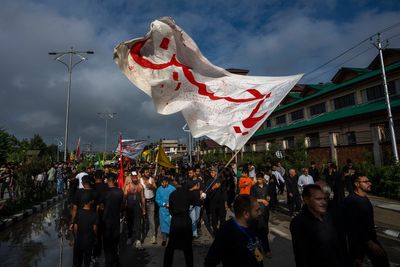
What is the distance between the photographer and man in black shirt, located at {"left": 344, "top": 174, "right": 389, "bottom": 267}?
368 cm

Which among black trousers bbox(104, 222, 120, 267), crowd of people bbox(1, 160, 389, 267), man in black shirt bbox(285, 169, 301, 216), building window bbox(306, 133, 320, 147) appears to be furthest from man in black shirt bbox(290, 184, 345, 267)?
building window bbox(306, 133, 320, 147)

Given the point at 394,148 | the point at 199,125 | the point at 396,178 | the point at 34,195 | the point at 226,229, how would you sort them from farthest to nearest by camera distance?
the point at 394,148, the point at 34,195, the point at 396,178, the point at 199,125, the point at 226,229

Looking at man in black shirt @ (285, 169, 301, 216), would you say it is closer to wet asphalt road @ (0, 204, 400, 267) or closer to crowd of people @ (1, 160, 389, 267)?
crowd of people @ (1, 160, 389, 267)

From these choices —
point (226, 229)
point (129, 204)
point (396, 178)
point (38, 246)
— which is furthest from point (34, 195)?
point (396, 178)

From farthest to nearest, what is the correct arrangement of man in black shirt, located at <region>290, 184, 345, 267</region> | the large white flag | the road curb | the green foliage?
the green foliage, the road curb, the large white flag, man in black shirt, located at <region>290, 184, 345, 267</region>

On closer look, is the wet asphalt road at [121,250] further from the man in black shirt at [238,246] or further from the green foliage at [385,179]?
the green foliage at [385,179]

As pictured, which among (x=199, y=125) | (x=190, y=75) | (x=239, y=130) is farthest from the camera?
(x=190, y=75)

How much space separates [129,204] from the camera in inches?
291

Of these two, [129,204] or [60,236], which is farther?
[60,236]

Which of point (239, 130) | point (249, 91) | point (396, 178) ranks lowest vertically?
point (396, 178)

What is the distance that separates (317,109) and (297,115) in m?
3.63

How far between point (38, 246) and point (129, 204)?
8.36 ft

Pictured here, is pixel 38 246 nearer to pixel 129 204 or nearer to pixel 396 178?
pixel 129 204

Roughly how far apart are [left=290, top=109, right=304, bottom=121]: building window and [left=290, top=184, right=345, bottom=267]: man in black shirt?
31.5m
